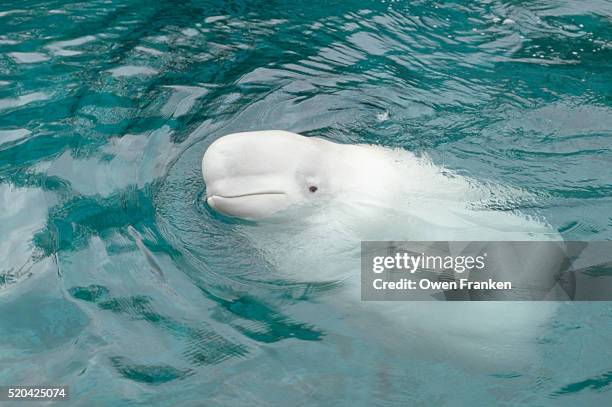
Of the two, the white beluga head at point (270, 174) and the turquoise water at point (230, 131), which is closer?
the turquoise water at point (230, 131)

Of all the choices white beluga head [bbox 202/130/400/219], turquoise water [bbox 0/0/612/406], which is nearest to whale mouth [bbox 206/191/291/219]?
white beluga head [bbox 202/130/400/219]

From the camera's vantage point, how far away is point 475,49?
9.51 meters

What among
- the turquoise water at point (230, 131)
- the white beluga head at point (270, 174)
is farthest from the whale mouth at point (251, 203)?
the turquoise water at point (230, 131)

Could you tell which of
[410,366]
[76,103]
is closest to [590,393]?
[410,366]

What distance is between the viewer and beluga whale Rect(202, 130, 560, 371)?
596 cm

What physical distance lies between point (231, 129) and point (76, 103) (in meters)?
1.96
